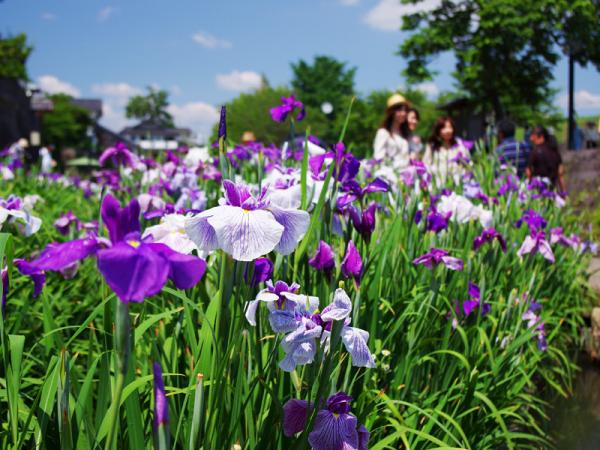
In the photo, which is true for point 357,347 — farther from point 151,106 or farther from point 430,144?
point 151,106

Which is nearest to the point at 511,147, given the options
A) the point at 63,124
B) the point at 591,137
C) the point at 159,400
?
the point at 159,400

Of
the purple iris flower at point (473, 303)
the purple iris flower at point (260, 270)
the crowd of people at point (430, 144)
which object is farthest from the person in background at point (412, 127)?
the purple iris flower at point (260, 270)

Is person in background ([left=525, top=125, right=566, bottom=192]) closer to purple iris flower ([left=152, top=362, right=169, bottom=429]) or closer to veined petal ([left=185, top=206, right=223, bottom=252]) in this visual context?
veined petal ([left=185, top=206, right=223, bottom=252])

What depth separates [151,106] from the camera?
5295 inches

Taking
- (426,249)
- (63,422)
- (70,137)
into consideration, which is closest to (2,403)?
(63,422)

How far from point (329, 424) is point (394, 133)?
5.75 m

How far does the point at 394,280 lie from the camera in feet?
8.25

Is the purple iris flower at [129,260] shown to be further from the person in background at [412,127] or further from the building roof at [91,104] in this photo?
the building roof at [91,104]

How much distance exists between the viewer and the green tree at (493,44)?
1153 inches

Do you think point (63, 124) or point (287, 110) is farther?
point (63, 124)

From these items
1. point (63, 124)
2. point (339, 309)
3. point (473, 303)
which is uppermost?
point (63, 124)

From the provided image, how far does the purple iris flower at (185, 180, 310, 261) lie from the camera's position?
3.41 feet

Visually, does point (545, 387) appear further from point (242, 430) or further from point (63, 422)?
point (63, 422)

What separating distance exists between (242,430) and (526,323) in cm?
215
